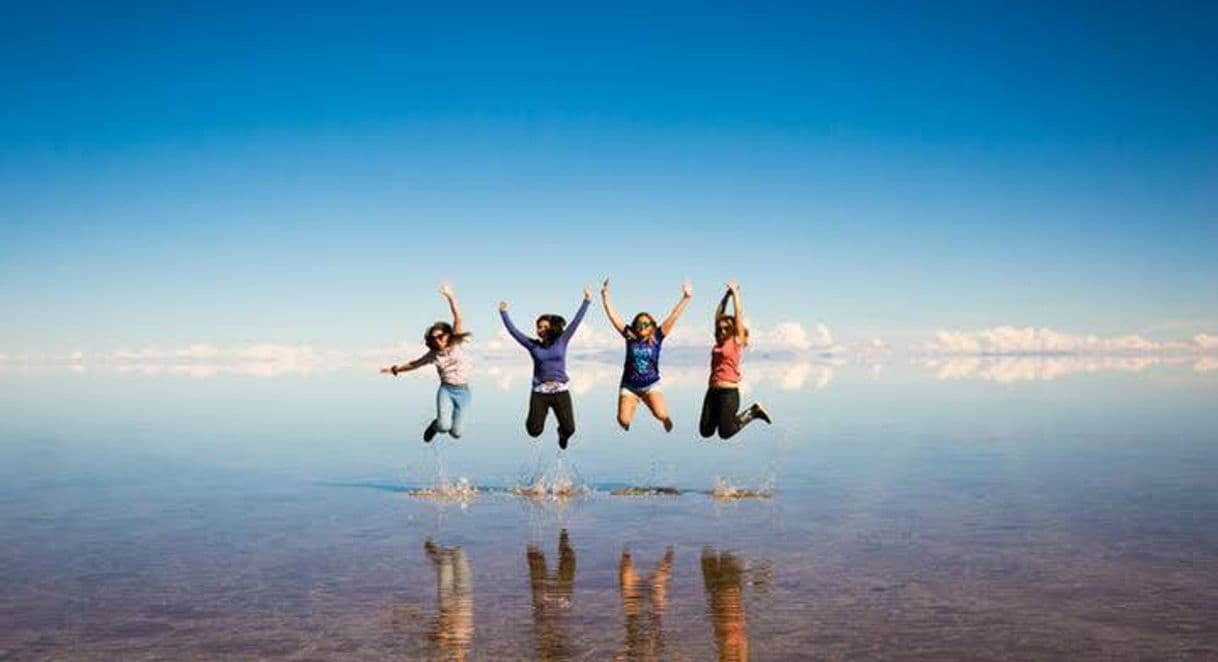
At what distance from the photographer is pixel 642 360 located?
59.7ft

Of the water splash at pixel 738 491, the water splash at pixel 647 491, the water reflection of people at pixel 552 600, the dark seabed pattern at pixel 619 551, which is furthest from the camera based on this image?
the water splash at pixel 647 491

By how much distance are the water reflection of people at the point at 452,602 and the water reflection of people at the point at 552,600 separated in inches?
22.7

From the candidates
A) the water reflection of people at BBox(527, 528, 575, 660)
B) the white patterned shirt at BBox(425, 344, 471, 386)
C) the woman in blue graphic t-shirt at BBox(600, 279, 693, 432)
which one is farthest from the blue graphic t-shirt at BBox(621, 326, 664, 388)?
the water reflection of people at BBox(527, 528, 575, 660)

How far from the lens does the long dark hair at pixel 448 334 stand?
1806 centimetres

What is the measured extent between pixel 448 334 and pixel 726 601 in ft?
31.7

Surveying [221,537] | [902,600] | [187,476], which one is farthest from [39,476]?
[902,600]

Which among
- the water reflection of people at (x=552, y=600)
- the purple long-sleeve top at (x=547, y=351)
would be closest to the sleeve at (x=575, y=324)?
the purple long-sleeve top at (x=547, y=351)

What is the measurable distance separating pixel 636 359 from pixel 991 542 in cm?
715

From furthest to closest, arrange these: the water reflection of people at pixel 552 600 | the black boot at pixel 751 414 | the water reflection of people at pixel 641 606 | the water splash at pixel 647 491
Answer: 1. the black boot at pixel 751 414
2. the water splash at pixel 647 491
3. the water reflection of people at pixel 552 600
4. the water reflection of people at pixel 641 606

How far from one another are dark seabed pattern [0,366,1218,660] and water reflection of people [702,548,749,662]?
1.7 inches

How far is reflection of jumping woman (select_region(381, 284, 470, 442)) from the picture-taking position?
18.1 m

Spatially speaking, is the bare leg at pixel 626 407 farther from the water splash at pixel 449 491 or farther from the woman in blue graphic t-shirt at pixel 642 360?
the water splash at pixel 449 491

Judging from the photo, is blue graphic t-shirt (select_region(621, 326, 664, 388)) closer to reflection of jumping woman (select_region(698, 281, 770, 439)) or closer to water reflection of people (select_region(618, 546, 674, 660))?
reflection of jumping woman (select_region(698, 281, 770, 439))

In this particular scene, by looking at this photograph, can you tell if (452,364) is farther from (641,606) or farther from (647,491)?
(641,606)
